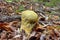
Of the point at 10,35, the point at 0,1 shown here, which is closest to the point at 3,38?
the point at 10,35

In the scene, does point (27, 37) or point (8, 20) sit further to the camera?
point (8, 20)

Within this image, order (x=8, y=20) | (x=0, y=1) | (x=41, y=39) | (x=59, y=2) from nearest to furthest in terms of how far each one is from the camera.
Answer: (x=41, y=39)
(x=8, y=20)
(x=0, y=1)
(x=59, y=2)

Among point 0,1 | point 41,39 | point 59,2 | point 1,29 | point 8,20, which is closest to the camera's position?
point 41,39

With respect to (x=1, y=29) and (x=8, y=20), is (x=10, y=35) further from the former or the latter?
(x=8, y=20)

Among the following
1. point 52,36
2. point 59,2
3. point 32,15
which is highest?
point 32,15

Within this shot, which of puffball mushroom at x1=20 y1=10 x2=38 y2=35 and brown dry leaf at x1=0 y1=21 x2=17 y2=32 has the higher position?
puffball mushroom at x1=20 y1=10 x2=38 y2=35

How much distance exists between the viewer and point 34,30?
4.12 meters

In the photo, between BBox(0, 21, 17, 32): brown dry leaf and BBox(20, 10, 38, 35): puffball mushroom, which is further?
BBox(0, 21, 17, 32): brown dry leaf

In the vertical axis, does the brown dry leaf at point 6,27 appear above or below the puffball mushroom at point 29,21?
below

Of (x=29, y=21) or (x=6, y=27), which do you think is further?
(x=6, y=27)

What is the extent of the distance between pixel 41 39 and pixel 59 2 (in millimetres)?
4868

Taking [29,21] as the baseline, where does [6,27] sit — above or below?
below

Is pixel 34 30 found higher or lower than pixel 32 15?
lower

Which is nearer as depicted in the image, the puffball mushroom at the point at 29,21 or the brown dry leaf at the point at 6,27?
the puffball mushroom at the point at 29,21
